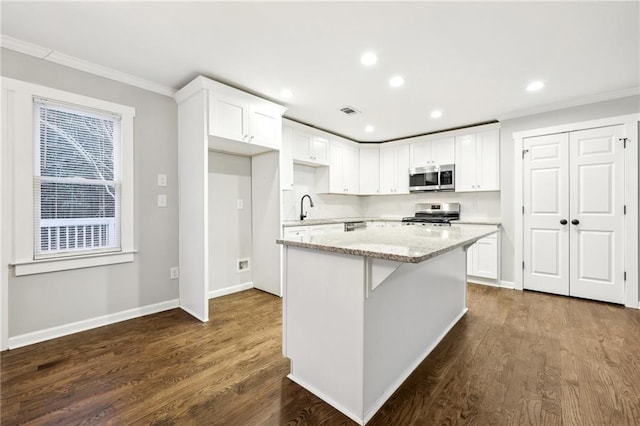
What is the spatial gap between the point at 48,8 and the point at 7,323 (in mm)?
2331

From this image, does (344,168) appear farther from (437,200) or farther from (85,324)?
(85,324)

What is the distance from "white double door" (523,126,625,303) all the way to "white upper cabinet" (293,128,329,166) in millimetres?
2863

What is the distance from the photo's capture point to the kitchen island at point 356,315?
1.41 meters

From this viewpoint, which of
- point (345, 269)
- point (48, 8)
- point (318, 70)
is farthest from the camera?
point (318, 70)

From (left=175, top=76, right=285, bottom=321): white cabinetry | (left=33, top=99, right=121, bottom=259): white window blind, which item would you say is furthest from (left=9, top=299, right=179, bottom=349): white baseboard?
(left=33, top=99, right=121, bottom=259): white window blind

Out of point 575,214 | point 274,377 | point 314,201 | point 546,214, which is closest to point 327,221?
point 314,201

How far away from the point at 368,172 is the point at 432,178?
3.97ft

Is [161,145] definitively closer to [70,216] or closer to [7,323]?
[70,216]

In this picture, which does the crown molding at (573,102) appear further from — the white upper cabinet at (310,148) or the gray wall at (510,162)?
the white upper cabinet at (310,148)

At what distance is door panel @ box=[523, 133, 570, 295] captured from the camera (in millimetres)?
3504

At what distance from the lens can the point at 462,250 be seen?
9.27 feet

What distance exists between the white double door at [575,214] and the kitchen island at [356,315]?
7.85ft

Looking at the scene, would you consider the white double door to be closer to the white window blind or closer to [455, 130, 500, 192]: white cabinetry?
[455, 130, 500, 192]: white cabinetry

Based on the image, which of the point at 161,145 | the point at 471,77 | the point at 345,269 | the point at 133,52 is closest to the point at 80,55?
the point at 133,52
